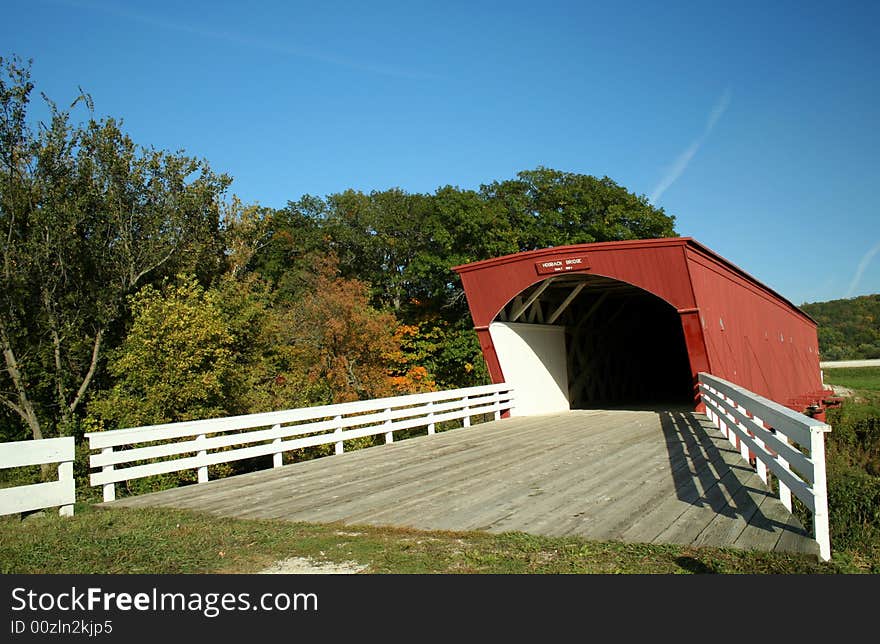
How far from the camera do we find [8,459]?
5.53m

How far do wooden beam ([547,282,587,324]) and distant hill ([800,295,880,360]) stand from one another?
224 ft

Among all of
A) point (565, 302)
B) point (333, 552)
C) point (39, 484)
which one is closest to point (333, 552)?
point (333, 552)

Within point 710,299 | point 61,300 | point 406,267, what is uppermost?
point 406,267

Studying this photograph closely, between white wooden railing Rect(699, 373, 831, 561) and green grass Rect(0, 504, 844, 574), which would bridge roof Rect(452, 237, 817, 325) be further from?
green grass Rect(0, 504, 844, 574)

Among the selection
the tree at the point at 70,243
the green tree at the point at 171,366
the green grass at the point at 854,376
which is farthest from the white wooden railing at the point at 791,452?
the green grass at the point at 854,376

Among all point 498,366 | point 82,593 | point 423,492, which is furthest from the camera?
point 498,366

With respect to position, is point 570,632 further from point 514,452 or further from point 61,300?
point 61,300

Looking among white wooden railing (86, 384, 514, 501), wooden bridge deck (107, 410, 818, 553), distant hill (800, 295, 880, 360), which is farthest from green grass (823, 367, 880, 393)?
white wooden railing (86, 384, 514, 501)

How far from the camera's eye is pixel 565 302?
16.9 m

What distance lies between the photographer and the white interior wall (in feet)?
51.2

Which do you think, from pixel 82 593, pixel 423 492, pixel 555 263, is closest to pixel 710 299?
pixel 555 263

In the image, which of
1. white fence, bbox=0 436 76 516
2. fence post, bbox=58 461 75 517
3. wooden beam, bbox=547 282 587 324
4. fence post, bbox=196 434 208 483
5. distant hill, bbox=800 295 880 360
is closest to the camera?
white fence, bbox=0 436 76 516

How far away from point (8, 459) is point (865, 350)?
84709 mm

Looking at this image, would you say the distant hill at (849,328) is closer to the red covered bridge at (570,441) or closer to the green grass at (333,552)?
the red covered bridge at (570,441)
